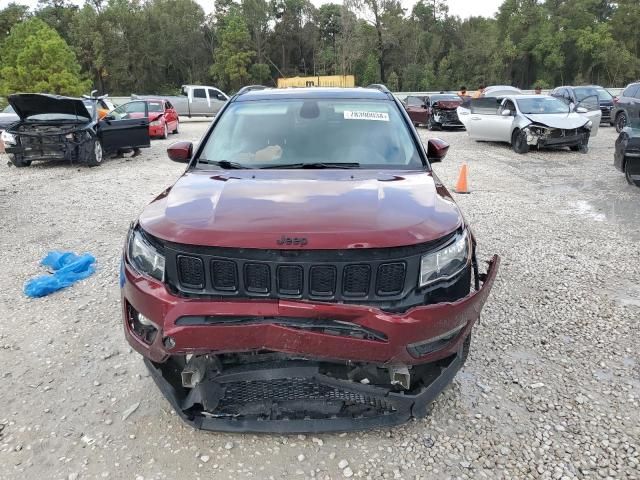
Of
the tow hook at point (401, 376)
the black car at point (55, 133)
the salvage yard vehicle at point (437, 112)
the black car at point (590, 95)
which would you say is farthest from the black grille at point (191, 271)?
the black car at point (590, 95)

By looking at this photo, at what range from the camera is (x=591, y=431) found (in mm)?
2734

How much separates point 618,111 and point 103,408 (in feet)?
61.1

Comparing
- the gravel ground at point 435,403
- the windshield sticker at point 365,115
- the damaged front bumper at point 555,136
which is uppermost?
the windshield sticker at point 365,115

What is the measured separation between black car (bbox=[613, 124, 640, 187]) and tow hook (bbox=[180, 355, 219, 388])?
8158 mm

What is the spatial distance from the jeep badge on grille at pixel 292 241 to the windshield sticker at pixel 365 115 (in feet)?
5.74

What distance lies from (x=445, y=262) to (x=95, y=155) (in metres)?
11.1

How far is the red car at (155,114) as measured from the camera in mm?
15711

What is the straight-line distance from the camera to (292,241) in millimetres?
2256

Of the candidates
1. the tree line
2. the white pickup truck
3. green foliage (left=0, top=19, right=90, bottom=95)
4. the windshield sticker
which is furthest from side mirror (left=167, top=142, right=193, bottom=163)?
the tree line

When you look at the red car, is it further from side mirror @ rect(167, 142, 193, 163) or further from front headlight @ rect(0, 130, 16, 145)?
side mirror @ rect(167, 142, 193, 163)

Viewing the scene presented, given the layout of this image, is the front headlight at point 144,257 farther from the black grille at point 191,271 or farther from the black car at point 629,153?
the black car at point 629,153

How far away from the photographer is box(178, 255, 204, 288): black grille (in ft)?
7.66

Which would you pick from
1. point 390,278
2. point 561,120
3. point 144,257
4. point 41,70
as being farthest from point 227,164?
point 41,70

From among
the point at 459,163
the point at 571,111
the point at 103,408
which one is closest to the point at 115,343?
the point at 103,408
